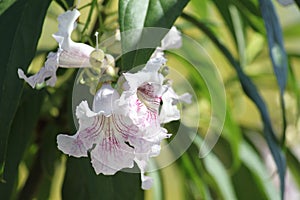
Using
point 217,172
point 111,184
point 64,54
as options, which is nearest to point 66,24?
point 64,54

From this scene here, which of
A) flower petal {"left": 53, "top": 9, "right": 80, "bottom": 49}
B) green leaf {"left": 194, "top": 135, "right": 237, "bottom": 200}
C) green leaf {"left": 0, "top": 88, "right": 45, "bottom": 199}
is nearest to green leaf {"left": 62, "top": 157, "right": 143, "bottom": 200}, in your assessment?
green leaf {"left": 0, "top": 88, "right": 45, "bottom": 199}

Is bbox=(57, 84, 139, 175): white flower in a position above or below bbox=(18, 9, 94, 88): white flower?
below

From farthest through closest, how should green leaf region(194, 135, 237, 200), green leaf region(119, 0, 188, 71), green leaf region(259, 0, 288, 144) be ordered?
green leaf region(194, 135, 237, 200), green leaf region(259, 0, 288, 144), green leaf region(119, 0, 188, 71)

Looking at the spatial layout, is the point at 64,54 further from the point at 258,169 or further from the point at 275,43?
the point at 258,169

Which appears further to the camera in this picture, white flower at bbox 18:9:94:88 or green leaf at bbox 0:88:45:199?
green leaf at bbox 0:88:45:199

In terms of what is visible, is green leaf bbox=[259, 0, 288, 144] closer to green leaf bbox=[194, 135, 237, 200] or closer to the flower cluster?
the flower cluster

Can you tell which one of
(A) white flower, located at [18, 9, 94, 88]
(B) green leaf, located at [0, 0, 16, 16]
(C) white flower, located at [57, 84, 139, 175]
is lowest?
(C) white flower, located at [57, 84, 139, 175]

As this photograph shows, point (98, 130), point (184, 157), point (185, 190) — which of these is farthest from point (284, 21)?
point (98, 130)

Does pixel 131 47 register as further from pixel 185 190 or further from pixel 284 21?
pixel 284 21
